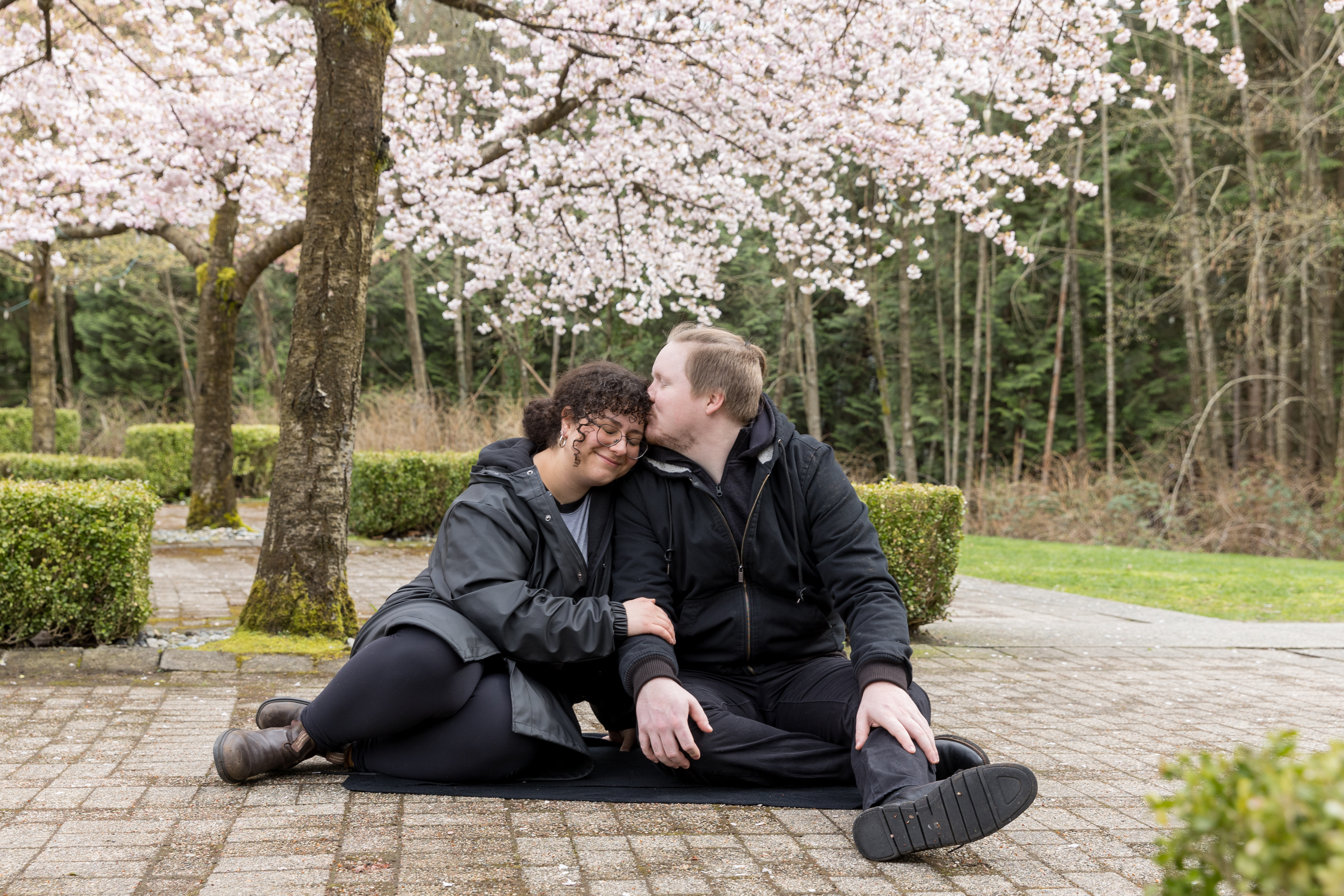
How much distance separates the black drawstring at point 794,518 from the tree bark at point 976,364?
1944cm

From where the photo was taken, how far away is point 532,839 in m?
2.60

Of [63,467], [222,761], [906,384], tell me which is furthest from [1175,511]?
[63,467]

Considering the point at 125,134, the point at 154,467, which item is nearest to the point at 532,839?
the point at 125,134

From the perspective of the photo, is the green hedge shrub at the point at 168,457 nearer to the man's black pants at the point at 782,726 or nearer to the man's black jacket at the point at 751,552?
the man's black jacket at the point at 751,552

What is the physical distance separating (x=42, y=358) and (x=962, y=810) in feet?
56.2

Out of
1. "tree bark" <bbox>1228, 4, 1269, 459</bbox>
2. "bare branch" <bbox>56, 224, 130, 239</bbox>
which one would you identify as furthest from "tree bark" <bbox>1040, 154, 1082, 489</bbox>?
"bare branch" <bbox>56, 224, 130, 239</bbox>

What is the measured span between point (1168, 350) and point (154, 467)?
22.6 m

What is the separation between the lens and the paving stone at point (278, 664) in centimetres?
482

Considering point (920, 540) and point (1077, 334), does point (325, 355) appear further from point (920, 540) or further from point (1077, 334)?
point (1077, 334)

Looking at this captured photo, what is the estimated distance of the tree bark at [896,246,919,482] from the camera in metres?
21.1

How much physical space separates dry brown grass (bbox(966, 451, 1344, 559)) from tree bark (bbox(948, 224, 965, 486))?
6.73 metres

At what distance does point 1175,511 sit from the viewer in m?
15.6

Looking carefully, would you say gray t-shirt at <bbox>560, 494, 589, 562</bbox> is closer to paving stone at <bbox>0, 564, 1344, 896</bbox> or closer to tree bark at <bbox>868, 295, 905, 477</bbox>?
paving stone at <bbox>0, 564, 1344, 896</bbox>

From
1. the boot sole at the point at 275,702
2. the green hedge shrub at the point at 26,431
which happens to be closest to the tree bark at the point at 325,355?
the boot sole at the point at 275,702
